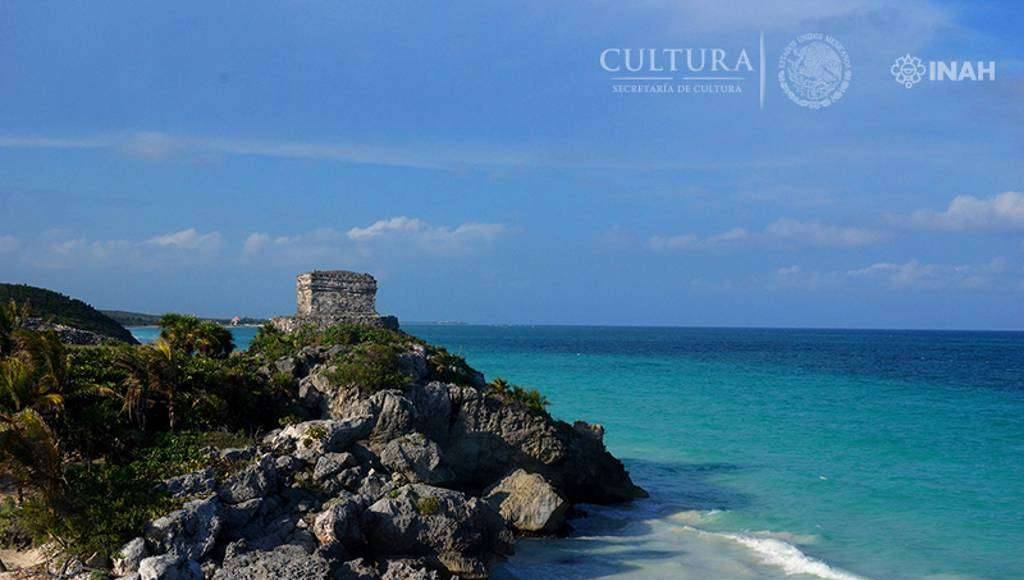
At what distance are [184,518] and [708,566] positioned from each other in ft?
33.5

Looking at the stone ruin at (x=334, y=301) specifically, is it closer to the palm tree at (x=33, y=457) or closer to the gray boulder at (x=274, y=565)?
the palm tree at (x=33, y=457)

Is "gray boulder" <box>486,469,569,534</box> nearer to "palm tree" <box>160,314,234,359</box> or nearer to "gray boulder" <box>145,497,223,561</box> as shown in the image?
"gray boulder" <box>145,497,223,561</box>

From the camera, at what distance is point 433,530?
49.8 feet

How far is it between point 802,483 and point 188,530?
57.9ft

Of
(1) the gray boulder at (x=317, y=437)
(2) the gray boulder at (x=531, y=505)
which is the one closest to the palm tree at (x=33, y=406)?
(1) the gray boulder at (x=317, y=437)

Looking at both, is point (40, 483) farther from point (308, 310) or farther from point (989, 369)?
point (989, 369)

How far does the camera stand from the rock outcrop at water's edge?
1352 cm

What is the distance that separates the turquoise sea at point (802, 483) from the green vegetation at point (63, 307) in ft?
83.6

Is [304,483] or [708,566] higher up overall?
[304,483]

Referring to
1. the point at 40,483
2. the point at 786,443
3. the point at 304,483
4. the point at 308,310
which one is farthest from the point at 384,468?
the point at 786,443

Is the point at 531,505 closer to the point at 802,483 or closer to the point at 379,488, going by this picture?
the point at 379,488

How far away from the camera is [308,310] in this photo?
28.4 meters

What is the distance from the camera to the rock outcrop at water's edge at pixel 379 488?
13.5 m

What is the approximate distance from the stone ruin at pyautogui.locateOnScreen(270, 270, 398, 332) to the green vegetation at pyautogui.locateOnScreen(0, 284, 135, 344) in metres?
19.6
